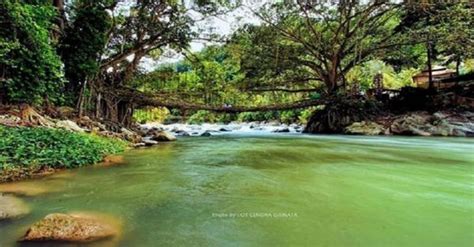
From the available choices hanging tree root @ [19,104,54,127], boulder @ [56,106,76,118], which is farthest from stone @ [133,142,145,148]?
hanging tree root @ [19,104,54,127]

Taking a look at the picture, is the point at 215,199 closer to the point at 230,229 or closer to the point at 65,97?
the point at 230,229

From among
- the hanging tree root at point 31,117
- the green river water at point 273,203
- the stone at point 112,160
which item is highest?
the hanging tree root at point 31,117

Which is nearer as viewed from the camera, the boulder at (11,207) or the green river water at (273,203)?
the green river water at (273,203)

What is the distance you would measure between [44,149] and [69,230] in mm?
3654

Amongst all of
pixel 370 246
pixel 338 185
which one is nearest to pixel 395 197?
pixel 338 185

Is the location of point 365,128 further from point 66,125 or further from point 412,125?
point 66,125

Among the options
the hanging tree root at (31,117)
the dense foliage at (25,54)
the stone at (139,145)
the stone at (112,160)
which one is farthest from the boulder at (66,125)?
the stone at (112,160)

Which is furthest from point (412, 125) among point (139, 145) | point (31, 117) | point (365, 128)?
point (31, 117)

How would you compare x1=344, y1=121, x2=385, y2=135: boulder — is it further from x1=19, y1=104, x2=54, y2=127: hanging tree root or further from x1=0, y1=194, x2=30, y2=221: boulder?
x1=0, y1=194, x2=30, y2=221: boulder

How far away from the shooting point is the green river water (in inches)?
105

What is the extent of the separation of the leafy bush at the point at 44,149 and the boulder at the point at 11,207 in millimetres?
1316

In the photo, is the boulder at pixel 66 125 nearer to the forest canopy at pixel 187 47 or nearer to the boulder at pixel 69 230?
the forest canopy at pixel 187 47

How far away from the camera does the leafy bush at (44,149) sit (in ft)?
16.8

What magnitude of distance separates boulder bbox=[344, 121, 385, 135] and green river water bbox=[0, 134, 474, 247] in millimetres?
9759
